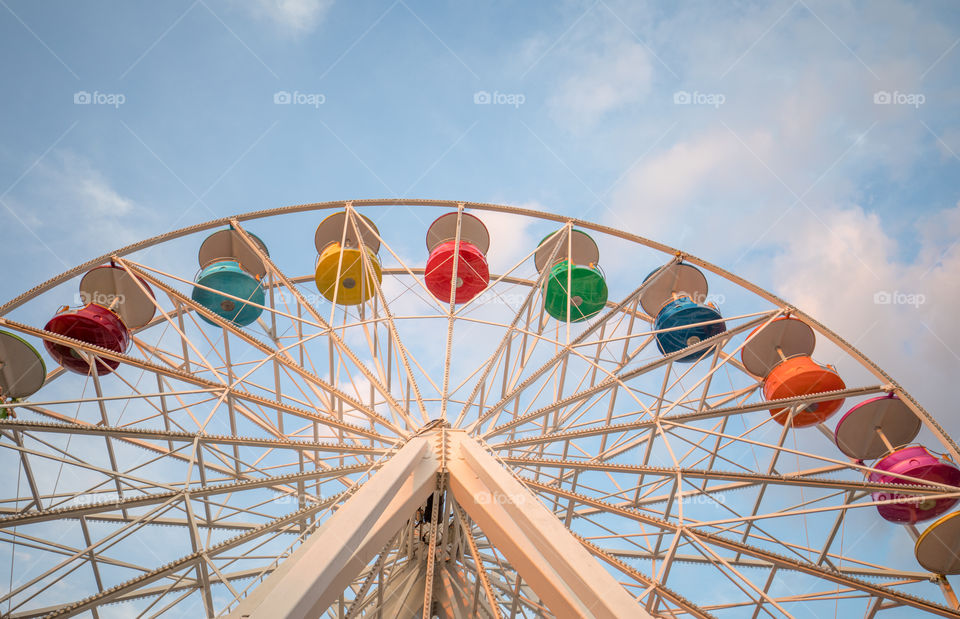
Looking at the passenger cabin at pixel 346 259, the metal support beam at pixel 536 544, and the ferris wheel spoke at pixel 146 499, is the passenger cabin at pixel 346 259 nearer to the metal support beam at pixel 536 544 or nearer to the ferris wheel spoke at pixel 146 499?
the ferris wheel spoke at pixel 146 499

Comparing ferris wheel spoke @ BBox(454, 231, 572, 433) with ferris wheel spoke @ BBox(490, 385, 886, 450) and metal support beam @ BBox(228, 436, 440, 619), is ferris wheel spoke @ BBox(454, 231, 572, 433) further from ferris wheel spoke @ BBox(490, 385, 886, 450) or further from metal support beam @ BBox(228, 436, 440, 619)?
metal support beam @ BBox(228, 436, 440, 619)

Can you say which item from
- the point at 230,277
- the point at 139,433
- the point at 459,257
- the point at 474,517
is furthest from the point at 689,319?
the point at 139,433

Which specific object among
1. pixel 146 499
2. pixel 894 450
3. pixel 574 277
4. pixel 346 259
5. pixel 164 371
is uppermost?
pixel 346 259

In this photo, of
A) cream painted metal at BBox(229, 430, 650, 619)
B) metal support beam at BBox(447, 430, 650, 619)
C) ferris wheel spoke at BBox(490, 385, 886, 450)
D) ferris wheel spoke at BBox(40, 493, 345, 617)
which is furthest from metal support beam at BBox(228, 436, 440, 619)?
ferris wheel spoke at BBox(490, 385, 886, 450)

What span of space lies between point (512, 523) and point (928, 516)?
34.4 feet

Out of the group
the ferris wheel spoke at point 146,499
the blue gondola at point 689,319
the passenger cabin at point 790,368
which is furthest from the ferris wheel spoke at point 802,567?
the blue gondola at point 689,319

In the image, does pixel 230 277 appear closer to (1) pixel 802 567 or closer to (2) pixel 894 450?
(1) pixel 802 567

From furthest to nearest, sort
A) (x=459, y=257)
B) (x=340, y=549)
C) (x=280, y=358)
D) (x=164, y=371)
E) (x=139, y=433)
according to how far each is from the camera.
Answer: (x=459, y=257), (x=280, y=358), (x=164, y=371), (x=139, y=433), (x=340, y=549)

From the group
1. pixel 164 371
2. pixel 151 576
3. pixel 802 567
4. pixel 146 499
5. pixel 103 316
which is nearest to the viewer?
pixel 151 576

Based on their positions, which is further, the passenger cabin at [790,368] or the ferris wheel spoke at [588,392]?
the passenger cabin at [790,368]

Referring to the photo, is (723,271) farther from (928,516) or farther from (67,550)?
(67,550)

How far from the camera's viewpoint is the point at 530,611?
36.0 ft

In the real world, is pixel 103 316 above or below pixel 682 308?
above

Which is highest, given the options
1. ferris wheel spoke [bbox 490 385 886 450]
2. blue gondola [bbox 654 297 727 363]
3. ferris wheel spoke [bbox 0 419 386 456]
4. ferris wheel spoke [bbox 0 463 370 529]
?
blue gondola [bbox 654 297 727 363]
